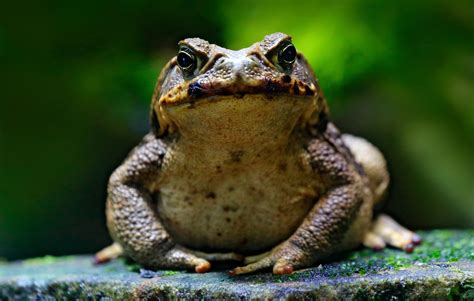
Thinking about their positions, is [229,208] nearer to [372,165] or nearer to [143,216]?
[143,216]

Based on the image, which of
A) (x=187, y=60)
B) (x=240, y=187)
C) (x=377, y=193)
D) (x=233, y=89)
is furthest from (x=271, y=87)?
(x=377, y=193)

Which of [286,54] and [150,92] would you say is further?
[150,92]

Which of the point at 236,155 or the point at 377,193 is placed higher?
the point at 236,155

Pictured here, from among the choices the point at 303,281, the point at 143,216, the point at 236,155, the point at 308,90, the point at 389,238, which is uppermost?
the point at 308,90

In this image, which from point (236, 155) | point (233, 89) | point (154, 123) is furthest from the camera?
point (154, 123)

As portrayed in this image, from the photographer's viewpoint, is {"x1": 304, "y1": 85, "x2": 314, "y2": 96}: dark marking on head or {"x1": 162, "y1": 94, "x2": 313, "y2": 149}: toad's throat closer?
{"x1": 162, "y1": 94, "x2": 313, "y2": 149}: toad's throat

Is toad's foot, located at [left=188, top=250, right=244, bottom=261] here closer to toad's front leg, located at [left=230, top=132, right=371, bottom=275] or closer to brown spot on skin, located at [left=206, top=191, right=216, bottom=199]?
toad's front leg, located at [left=230, top=132, right=371, bottom=275]

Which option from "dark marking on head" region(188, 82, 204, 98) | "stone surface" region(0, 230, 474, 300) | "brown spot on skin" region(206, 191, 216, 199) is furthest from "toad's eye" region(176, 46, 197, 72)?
"stone surface" region(0, 230, 474, 300)
